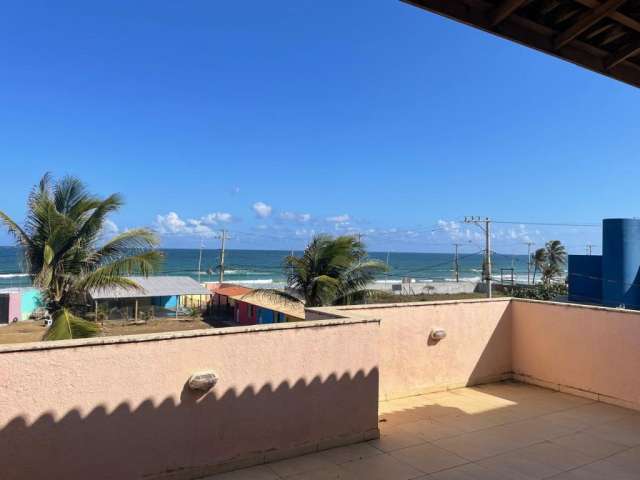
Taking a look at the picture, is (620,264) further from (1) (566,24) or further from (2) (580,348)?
(1) (566,24)

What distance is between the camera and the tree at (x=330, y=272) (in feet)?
37.6

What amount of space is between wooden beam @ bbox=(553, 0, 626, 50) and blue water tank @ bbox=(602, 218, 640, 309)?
62.7 feet

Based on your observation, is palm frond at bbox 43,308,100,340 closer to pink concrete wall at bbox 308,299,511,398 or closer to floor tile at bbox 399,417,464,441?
pink concrete wall at bbox 308,299,511,398

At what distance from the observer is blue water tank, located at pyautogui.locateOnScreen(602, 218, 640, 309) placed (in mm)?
18672

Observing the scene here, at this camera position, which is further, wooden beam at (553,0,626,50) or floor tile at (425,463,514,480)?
floor tile at (425,463,514,480)

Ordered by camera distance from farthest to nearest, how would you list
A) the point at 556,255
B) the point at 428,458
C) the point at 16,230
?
the point at 556,255 < the point at 16,230 < the point at 428,458

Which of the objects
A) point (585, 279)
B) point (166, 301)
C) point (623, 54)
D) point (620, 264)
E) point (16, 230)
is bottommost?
point (166, 301)

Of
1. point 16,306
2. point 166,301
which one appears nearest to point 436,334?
point 166,301

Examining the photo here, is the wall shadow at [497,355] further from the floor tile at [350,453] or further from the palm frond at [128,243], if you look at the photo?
the palm frond at [128,243]

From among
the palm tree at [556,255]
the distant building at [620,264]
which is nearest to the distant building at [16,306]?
the distant building at [620,264]

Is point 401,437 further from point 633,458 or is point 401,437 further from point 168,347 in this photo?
point 168,347

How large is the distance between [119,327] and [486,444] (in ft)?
80.4

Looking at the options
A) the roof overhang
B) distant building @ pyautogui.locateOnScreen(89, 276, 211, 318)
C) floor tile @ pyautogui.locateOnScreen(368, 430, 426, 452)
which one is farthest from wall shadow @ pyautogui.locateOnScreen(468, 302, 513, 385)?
distant building @ pyautogui.locateOnScreen(89, 276, 211, 318)

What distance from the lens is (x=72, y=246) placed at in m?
8.31
